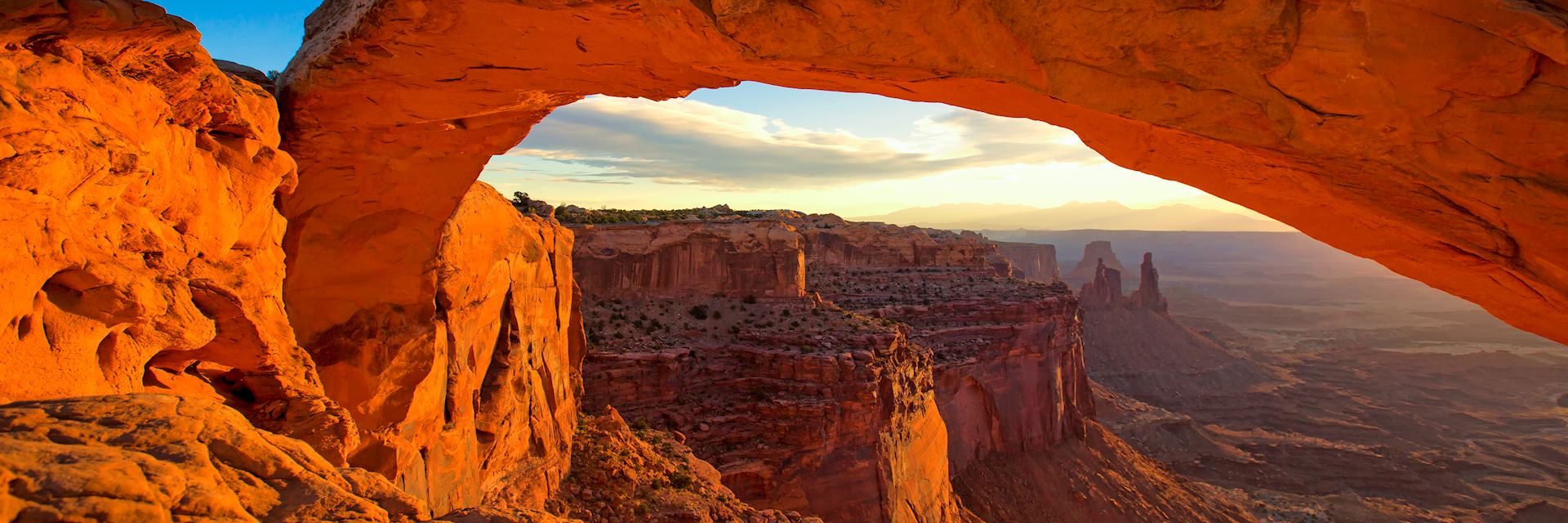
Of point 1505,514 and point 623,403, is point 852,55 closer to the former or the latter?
point 623,403

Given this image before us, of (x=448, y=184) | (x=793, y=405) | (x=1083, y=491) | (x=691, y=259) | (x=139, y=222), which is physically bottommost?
(x=1083, y=491)

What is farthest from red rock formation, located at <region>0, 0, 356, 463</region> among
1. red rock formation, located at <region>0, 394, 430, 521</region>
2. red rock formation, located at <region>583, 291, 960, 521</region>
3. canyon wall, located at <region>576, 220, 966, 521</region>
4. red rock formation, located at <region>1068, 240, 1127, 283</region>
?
red rock formation, located at <region>1068, 240, 1127, 283</region>

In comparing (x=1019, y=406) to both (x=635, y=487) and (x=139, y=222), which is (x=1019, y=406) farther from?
(x=139, y=222)

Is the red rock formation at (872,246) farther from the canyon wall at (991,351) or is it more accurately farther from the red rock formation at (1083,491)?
the red rock formation at (1083,491)

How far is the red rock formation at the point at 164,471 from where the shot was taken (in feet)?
9.00

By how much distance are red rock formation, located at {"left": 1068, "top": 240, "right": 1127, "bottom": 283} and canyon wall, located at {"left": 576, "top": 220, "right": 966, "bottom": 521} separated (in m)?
111

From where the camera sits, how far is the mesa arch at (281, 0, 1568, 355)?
4.05 m

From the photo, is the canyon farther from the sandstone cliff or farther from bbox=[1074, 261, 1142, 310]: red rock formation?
bbox=[1074, 261, 1142, 310]: red rock formation

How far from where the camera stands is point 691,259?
30.4 metres

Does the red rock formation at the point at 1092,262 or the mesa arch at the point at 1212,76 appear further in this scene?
the red rock formation at the point at 1092,262

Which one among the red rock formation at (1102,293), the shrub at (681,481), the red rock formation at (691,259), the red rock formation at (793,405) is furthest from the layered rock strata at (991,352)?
the red rock formation at (1102,293)

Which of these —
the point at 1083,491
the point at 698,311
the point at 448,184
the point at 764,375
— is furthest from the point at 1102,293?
the point at 448,184

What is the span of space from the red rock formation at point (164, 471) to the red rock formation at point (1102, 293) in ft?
255

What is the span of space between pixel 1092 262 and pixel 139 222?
143 meters
